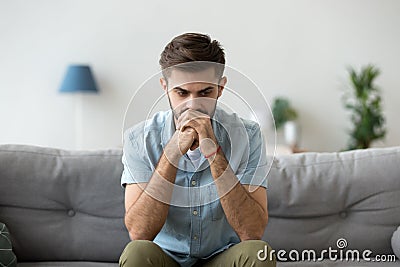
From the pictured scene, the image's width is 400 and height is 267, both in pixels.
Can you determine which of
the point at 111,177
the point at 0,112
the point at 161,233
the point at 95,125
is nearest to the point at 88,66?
the point at 95,125

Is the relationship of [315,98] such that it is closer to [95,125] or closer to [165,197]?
[95,125]

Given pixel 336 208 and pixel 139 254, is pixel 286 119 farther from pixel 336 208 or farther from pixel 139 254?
pixel 139 254

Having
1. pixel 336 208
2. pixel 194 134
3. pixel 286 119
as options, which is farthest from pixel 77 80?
pixel 194 134

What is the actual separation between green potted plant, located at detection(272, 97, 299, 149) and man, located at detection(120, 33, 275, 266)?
260 centimetres

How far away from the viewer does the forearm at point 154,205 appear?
1.68 m

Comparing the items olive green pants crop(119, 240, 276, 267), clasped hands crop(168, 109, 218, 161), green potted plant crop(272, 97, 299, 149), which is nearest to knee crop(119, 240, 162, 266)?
olive green pants crop(119, 240, 276, 267)

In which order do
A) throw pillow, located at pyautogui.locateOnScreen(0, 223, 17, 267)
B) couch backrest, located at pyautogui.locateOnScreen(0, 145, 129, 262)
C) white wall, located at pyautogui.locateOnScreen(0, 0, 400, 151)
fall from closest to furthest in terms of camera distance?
throw pillow, located at pyautogui.locateOnScreen(0, 223, 17, 267) < couch backrest, located at pyautogui.locateOnScreen(0, 145, 129, 262) < white wall, located at pyautogui.locateOnScreen(0, 0, 400, 151)

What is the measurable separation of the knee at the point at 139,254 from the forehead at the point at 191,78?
1.39 feet

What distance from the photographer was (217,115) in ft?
5.40

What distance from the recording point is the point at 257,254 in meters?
1.60

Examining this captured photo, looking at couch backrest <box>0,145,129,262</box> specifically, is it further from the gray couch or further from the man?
the man

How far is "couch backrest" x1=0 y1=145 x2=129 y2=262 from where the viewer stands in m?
2.09

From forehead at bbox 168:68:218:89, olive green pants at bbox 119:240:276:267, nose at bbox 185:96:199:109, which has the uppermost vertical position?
forehead at bbox 168:68:218:89

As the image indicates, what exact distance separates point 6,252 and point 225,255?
70 cm
